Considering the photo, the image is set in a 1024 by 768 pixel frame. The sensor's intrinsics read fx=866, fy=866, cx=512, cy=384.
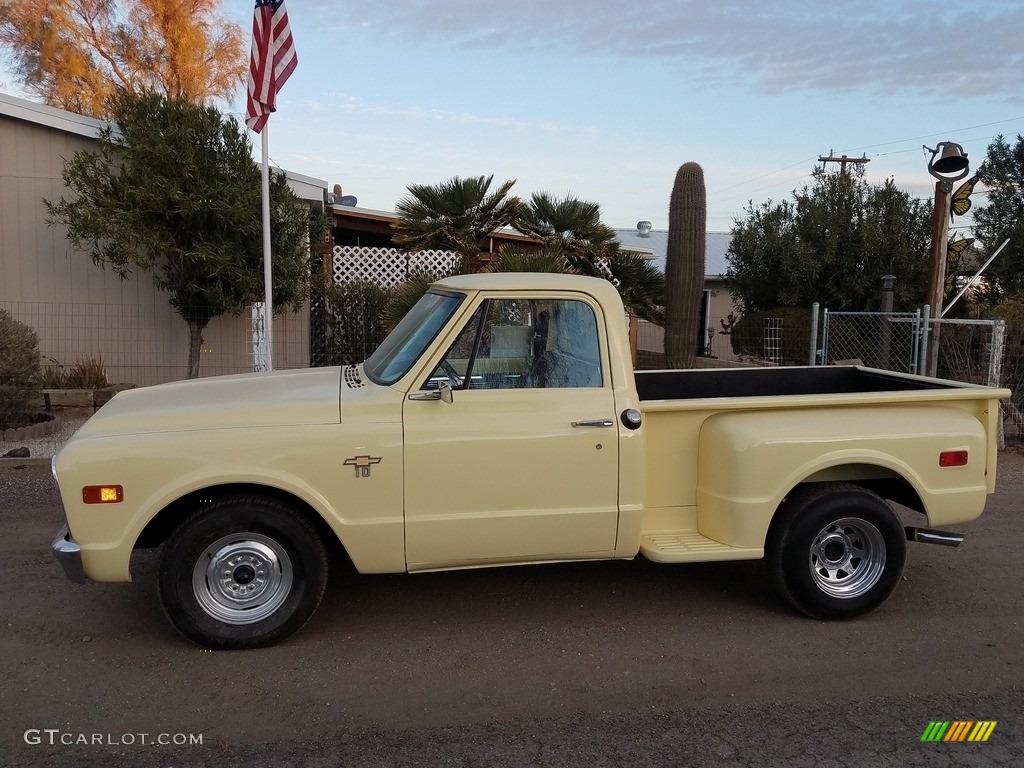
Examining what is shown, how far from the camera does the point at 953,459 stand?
197 inches

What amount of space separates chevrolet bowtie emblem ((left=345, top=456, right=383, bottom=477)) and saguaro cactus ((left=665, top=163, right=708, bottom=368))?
827cm

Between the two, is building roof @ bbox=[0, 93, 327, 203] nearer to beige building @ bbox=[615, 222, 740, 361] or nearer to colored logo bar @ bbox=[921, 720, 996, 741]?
beige building @ bbox=[615, 222, 740, 361]

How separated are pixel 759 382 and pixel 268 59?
21.2ft

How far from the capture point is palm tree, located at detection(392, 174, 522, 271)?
13.3 meters

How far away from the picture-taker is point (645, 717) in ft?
12.7

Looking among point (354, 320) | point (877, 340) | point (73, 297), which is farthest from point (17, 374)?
point (877, 340)

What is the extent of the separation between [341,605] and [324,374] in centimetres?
141

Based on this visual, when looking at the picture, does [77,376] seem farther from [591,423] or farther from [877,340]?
[877,340]

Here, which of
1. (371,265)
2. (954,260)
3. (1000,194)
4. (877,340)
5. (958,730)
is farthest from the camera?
(1000,194)

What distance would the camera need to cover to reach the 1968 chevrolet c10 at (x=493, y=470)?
172 inches

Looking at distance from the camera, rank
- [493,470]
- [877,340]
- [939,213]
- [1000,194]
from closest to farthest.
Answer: [493,470], [939,213], [877,340], [1000,194]

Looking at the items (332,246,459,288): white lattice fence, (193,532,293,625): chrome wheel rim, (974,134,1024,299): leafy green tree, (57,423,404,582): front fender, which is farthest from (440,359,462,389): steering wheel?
(974,134,1024,299): leafy green tree

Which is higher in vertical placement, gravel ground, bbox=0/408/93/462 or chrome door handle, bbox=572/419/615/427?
chrome door handle, bbox=572/419/615/427

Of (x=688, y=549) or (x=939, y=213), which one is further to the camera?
(x=939, y=213)
